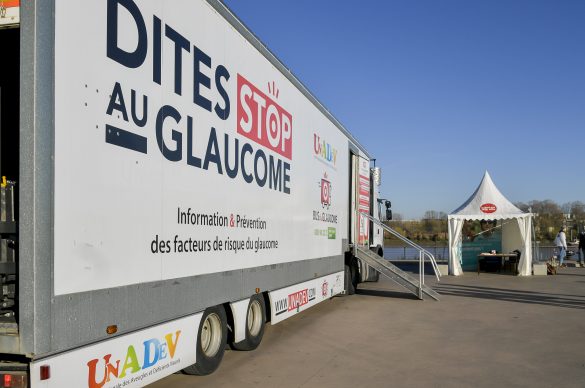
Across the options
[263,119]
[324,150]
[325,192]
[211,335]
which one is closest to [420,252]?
[325,192]

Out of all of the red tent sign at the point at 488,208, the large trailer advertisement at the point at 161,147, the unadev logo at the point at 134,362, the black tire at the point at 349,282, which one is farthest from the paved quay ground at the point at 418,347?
the red tent sign at the point at 488,208

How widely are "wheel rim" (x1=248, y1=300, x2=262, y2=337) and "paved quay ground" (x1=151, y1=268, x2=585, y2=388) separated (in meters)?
0.33

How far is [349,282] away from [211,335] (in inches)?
286

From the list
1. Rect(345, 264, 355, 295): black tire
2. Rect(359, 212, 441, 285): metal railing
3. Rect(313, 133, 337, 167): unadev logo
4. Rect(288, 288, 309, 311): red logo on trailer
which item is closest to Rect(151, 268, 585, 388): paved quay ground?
Rect(345, 264, 355, 295): black tire

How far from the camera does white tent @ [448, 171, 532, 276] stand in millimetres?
19031

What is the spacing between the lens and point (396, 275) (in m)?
12.9

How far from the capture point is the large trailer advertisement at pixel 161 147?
3.58 meters

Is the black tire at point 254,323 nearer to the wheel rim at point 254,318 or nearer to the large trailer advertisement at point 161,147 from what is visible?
the wheel rim at point 254,318

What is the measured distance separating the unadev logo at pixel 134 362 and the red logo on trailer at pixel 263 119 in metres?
2.50

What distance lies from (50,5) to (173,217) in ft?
6.34

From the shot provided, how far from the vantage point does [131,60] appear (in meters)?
4.18

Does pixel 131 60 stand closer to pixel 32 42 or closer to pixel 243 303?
pixel 32 42

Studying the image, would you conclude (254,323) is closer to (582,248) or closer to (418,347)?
(418,347)

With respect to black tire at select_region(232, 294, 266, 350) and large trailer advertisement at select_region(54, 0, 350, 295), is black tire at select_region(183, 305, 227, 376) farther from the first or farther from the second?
black tire at select_region(232, 294, 266, 350)
